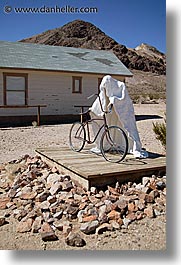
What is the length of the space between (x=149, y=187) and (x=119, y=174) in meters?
0.30

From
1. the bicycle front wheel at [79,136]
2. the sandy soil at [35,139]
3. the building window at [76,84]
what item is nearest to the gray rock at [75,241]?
the bicycle front wheel at [79,136]

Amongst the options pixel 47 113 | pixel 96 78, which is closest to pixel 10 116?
pixel 47 113

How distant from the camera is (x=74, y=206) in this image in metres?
3.03

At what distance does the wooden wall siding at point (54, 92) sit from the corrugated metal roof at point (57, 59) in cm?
27

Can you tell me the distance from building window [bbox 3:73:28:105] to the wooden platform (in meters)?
5.92

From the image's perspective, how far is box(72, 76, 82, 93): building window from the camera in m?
10.8

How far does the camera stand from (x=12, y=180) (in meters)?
3.99

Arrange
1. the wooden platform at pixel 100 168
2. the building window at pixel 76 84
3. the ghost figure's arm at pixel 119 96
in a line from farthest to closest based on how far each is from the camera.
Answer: the building window at pixel 76 84
the ghost figure's arm at pixel 119 96
the wooden platform at pixel 100 168

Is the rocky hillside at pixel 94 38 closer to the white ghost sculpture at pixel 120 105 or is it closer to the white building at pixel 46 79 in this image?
the white ghost sculpture at pixel 120 105

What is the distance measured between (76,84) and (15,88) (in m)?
2.01

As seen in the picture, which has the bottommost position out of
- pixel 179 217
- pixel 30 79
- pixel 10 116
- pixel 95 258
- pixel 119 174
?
pixel 95 258

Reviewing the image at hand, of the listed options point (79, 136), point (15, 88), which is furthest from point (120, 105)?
point (15, 88)

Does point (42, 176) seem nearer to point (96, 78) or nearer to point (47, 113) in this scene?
point (47, 113)

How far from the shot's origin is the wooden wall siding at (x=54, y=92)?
10.0 m
